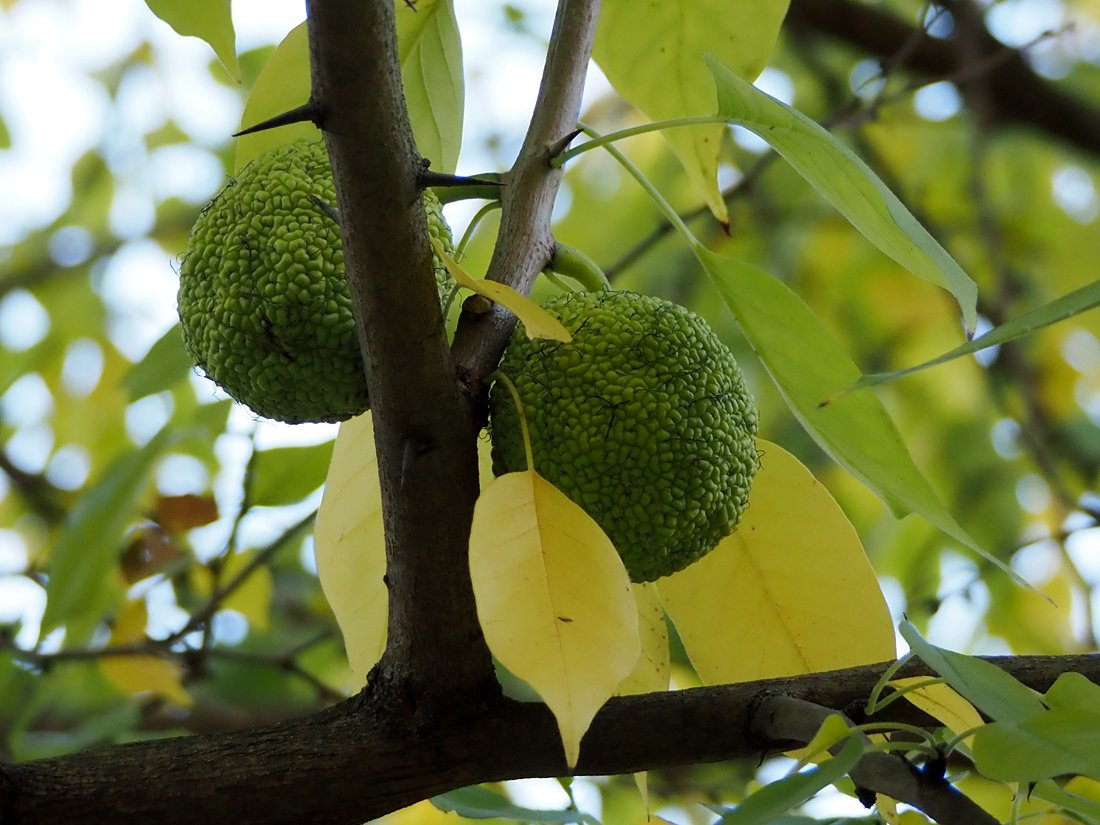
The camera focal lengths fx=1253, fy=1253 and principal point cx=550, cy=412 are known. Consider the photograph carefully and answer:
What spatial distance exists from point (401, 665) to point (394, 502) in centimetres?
11

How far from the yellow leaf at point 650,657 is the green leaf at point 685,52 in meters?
0.37

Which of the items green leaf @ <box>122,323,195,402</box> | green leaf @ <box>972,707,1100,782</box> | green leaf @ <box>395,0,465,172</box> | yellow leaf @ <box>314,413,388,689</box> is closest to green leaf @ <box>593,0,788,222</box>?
green leaf @ <box>395,0,465,172</box>

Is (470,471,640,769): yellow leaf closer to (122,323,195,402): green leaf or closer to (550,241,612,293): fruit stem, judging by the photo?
(550,241,612,293): fruit stem

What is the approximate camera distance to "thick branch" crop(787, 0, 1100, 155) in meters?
2.41

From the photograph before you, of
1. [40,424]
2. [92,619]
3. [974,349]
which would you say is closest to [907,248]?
[974,349]

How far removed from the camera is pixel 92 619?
157cm

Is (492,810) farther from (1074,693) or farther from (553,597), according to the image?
(1074,693)

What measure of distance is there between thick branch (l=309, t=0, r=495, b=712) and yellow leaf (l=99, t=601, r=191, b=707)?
102cm

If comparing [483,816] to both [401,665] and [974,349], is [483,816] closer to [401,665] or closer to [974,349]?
→ [401,665]

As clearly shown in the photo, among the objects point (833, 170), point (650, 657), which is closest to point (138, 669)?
point (650, 657)

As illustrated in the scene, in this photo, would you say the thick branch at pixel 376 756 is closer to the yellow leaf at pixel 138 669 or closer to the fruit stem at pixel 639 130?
the fruit stem at pixel 639 130

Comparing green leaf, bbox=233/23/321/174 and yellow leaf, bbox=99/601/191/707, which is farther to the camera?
yellow leaf, bbox=99/601/191/707

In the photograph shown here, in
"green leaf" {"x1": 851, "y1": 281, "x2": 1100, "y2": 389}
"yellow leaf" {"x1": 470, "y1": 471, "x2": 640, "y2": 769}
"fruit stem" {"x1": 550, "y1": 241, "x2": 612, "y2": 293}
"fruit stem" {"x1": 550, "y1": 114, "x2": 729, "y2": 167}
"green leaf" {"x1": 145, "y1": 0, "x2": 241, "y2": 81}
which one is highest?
"green leaf" {"x1": 145, "y1": 0, "x2": 241, "y2": 81}

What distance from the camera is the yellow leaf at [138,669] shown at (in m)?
1.71
